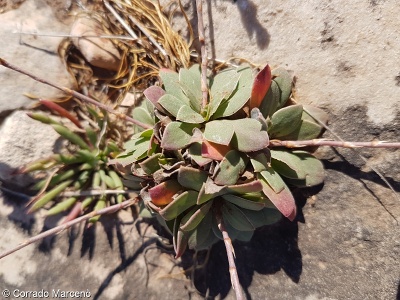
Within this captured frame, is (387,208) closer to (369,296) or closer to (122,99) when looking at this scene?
(369,296)

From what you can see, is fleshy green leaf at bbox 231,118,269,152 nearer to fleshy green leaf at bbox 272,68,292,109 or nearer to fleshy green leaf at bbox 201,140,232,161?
fleshy green leaf at bbox 201,140,232,161

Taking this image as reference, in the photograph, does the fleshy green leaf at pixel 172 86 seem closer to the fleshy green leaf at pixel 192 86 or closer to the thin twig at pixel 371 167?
the fleshy green leaf at pixel 192 86

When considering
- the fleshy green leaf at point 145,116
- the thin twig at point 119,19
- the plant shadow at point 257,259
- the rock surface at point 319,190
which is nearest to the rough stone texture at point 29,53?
the rock surface at point 319,190

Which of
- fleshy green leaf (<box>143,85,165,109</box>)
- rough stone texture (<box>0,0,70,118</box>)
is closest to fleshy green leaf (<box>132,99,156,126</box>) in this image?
fleshy green leaf (<box>143,85,165,109</box>)

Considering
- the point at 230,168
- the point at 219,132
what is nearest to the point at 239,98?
the point at 219,132

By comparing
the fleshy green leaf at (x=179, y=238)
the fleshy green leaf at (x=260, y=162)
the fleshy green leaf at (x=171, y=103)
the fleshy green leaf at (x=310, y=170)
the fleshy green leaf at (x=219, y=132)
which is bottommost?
the fleshy green leaf at (x=179, y=238)

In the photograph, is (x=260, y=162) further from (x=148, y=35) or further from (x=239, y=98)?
(x=148, y=35)

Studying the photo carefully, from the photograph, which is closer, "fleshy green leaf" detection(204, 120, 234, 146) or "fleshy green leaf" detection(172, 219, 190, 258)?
"fleshy green leaf" detection(204, 120, 234, 146)

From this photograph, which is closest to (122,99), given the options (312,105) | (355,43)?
(312,105)
